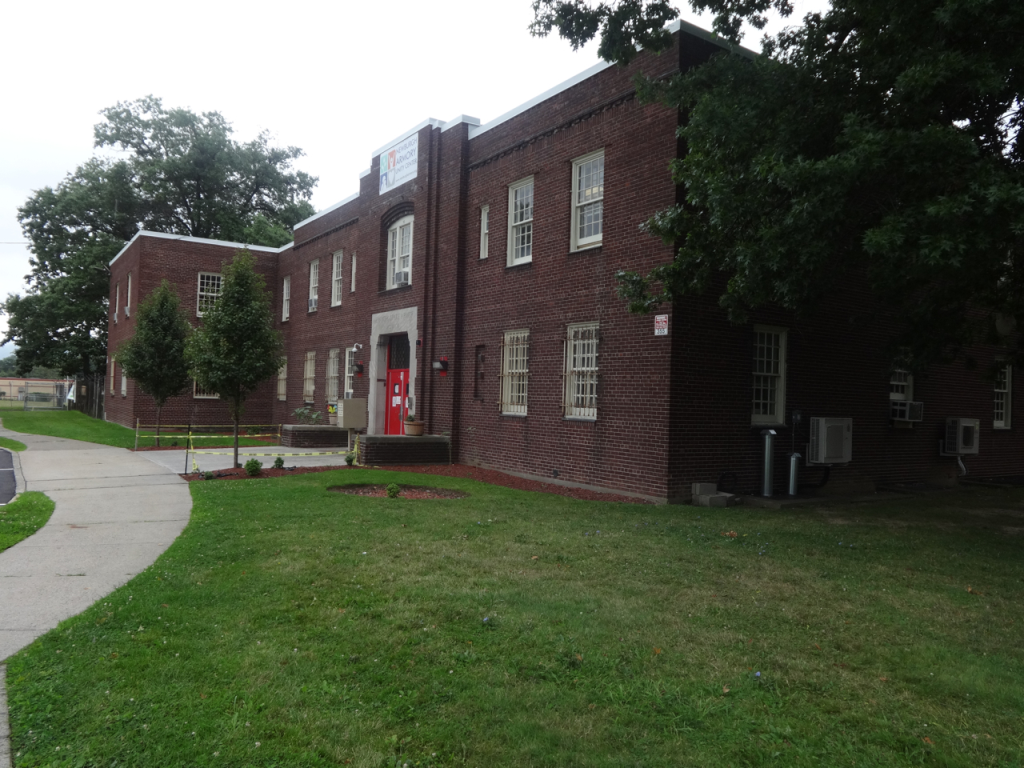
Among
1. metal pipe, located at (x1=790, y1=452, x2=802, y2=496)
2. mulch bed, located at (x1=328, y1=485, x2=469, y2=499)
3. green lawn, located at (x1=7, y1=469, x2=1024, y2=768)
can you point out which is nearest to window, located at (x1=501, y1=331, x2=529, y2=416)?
mulch bed, located at (x1=328, y1=485, x2=469, y2=499)

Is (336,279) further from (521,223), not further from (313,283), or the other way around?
(521,223)

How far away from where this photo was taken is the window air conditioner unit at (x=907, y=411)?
51.3 ft

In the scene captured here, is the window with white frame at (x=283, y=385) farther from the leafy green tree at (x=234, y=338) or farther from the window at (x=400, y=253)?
the leafy green tree at (x=234, y=338)

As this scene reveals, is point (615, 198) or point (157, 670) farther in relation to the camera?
point (615, 198)

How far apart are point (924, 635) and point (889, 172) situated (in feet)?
16.9

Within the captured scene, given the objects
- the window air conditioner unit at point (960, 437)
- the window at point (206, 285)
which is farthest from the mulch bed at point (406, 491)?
the window at point (206, 285)

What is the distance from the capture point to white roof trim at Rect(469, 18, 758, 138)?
12.1m

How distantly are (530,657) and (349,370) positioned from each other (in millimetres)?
19915

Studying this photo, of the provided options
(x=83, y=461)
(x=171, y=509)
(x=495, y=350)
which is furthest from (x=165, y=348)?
(x=171, y=509)

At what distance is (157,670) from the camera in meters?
4.39

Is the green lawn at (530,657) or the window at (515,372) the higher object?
the window at (515,372)

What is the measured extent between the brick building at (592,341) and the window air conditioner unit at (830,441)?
77 mm

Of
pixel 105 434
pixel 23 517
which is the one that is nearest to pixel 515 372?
pixel 23 517

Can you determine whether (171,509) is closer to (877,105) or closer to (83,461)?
(83,461)
